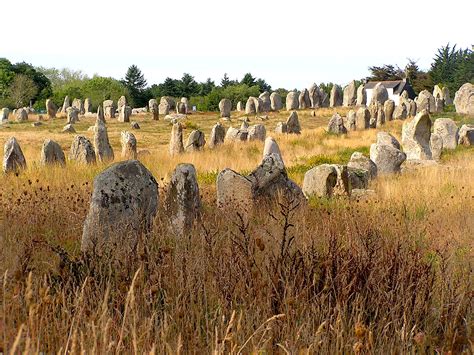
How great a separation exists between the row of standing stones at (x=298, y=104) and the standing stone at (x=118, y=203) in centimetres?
2829

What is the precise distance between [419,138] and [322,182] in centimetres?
857

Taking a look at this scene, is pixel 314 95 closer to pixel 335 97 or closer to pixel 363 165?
pixel 335 97

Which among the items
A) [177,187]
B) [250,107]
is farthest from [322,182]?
[250,107]

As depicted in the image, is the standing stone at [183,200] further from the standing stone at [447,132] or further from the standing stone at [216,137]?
the standing stone at [447,132]

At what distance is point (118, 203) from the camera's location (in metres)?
6.70

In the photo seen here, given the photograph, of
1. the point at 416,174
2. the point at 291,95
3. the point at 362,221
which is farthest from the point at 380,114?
the point at 362,221

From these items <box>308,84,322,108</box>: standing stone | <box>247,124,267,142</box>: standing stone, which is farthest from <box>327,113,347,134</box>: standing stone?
<box>308,84,322,108</box>: standing stone

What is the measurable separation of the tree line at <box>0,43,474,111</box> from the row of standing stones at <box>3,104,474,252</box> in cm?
3877

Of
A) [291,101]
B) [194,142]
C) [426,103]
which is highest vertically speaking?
[291,101]

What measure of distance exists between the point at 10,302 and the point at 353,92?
53337mm

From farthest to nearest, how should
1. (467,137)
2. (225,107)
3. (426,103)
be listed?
(225,107) → (426,103) → (467,137)

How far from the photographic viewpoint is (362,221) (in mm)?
7598

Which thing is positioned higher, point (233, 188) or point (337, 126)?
point (337, 126)

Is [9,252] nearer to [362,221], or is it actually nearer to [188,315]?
[188,315]
